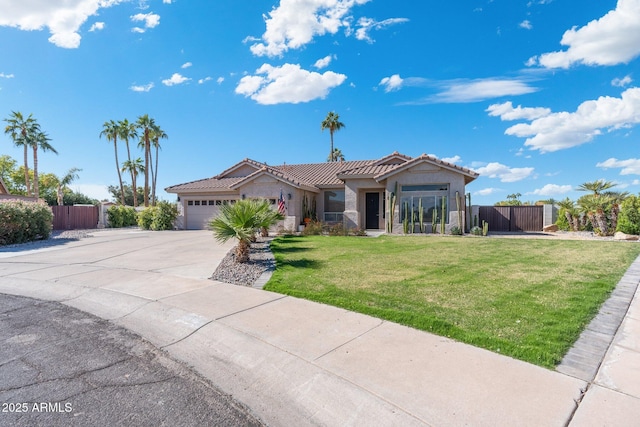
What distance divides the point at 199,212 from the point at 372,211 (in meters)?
12.5

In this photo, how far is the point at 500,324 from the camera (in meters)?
4.78

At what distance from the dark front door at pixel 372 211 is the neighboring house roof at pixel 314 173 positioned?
1.84 m

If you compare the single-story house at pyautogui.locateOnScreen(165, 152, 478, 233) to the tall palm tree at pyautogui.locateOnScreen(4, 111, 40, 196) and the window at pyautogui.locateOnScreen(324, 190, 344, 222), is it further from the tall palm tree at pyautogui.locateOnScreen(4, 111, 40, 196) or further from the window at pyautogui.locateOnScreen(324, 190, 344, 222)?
the tall palm tree at pyautogui.locateOnScreen(4, 111, 40, 196)

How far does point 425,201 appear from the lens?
19.4 meters

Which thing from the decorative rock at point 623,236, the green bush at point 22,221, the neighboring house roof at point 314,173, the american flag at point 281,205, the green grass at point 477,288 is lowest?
the green grass at point 477,288

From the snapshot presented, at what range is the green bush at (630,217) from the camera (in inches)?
674

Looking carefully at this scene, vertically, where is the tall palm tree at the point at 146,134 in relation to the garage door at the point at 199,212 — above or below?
above

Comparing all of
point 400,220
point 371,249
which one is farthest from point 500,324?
point 400,220

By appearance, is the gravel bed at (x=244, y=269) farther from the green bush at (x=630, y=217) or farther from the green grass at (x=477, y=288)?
the green bush at (x=630, y=217)

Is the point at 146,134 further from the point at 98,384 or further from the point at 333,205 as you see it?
the point at 98,384

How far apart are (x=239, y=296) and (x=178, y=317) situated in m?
1.31

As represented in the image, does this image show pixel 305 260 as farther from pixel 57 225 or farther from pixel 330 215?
pixel 57 225

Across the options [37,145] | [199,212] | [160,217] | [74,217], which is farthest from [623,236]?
[37,145]

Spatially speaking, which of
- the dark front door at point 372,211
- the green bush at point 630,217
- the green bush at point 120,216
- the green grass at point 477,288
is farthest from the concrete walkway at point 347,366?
the green bush at point 120,216
